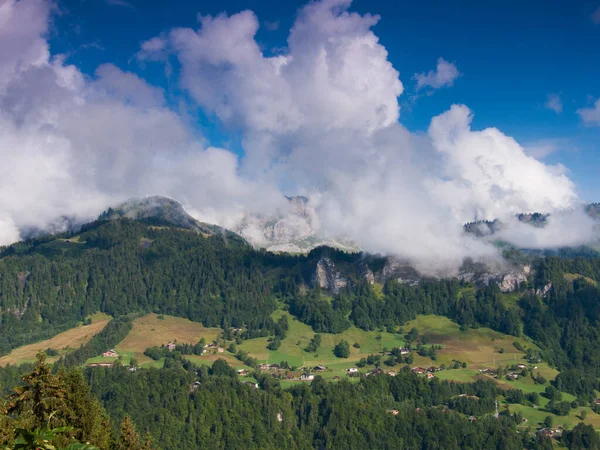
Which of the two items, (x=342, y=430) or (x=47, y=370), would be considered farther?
(x=342, y=430)

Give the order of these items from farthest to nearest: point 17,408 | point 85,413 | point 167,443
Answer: point 167,443 → point 85,413 → point 17,408

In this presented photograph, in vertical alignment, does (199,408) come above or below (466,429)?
above

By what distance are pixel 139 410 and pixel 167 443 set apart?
820 inches

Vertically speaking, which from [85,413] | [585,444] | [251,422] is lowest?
[585,444]

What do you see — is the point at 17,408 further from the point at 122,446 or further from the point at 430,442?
the point at 430,442

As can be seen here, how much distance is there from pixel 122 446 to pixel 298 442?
133721 millimetres

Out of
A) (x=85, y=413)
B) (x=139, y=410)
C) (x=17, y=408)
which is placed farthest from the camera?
(x=139, y=410)

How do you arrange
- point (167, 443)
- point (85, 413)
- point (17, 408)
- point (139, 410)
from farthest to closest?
point (139, 410) < point (167, 443) < point (85, 413) < point (17, 408)

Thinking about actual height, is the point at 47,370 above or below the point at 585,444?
above

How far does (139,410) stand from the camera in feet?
623

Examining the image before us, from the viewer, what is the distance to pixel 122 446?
70.4 m

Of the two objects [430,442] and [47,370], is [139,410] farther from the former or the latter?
[47,370]

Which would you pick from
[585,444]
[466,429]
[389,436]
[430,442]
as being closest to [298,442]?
[389,436]

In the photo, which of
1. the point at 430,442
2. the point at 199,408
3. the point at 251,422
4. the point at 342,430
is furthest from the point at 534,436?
the point at 199,408
